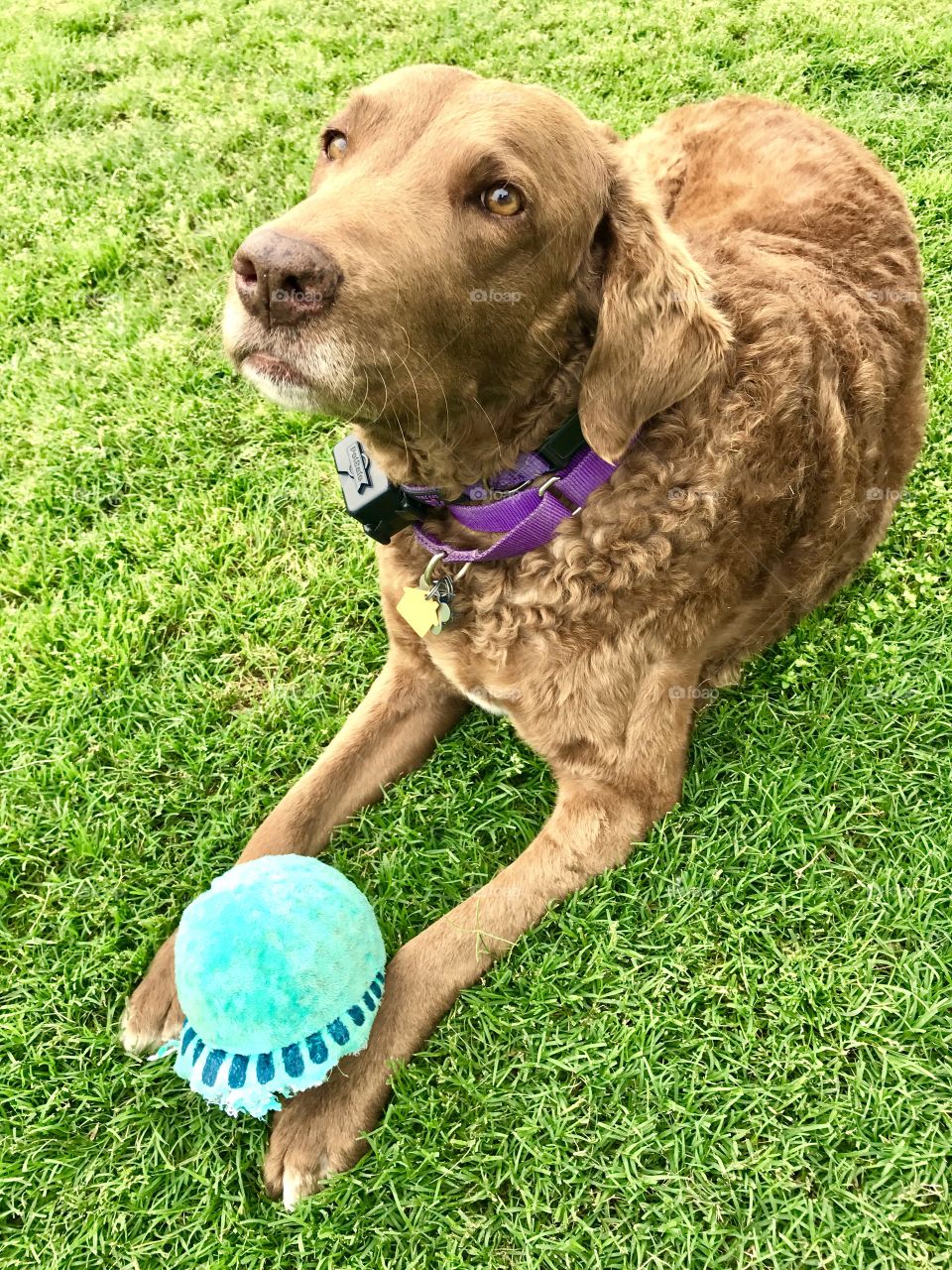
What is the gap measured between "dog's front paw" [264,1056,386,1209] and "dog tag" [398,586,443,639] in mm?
1247

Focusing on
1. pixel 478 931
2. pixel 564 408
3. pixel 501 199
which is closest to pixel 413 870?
pixel 478 931

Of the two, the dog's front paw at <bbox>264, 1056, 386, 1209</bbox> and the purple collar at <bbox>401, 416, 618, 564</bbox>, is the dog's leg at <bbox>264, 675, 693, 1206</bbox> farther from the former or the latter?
the purple collar at <bbox>401, 416, 618, 564</bbox>

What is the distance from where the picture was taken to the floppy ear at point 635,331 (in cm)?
237

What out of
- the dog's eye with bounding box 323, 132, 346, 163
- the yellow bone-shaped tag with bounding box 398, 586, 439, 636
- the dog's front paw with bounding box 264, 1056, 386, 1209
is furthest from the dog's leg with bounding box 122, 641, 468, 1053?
the dog's eye with bounding box 323, 132, 346, 163

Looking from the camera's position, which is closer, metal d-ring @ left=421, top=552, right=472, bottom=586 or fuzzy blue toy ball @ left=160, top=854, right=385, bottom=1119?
fuzzy blue toy ball @ left=160, top=854, right=385, bottom=1119

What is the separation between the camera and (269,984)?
2.03m

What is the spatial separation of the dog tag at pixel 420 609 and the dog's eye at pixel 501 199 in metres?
1.09

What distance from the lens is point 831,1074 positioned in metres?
2.41

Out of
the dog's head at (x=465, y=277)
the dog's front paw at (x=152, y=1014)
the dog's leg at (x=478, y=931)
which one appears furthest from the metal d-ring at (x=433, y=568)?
the dog's front paw at (x=152, y=1014)

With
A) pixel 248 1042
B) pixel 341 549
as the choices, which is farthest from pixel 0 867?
pixel 341 549

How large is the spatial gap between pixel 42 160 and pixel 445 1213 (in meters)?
5.90

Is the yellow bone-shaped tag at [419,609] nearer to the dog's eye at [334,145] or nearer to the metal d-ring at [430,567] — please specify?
the metal d-ring at [430,567]

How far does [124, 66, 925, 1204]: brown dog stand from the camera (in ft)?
6.88

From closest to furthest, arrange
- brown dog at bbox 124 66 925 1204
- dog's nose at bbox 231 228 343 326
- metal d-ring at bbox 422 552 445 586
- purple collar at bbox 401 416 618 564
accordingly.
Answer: dog's nose at bbox 231 228 343 326 → brown dog at bbox 124 66 925 1204 → purple collar at bbox 401 416 618 564 → metal d-ring at bbox 422 552 445 586
